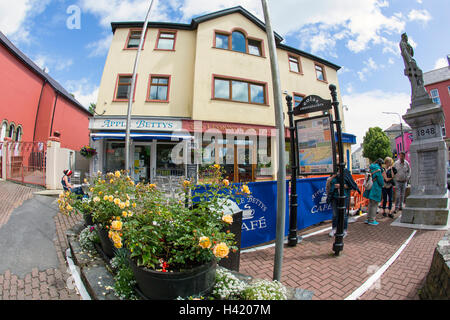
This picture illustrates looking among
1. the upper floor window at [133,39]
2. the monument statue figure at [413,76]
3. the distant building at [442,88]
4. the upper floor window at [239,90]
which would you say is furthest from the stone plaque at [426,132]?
the distant building at [442,88]

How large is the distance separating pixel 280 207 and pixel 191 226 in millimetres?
1152

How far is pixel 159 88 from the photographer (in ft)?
36.8

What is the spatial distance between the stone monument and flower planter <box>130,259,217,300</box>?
6.06m

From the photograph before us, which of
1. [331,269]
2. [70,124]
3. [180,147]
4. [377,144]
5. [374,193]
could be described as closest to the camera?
[331,269]

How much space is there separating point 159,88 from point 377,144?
37.9 m

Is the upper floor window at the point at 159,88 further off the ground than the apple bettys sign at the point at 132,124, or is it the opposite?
the upper floor window at the point at 159,88

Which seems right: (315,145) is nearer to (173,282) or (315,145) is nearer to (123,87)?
(173,282)

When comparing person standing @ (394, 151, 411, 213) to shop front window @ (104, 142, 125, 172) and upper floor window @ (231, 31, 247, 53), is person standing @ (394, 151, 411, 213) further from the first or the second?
shop front window @ (104, 142, 125, 172)

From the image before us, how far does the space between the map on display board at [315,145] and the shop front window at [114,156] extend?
10.2 metres

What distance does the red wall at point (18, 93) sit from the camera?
527 inches

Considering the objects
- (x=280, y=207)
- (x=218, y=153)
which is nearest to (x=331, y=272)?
(x=280, y=207)

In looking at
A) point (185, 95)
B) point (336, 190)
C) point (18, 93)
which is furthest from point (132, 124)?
point (18, 93)

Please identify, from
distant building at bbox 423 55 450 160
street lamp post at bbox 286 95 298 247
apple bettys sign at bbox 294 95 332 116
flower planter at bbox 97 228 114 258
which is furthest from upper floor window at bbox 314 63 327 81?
distant building at bbox 423 55 450 160

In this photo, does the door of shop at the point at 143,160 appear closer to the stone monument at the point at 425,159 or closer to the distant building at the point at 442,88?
the stone monument at the point at 425,159
